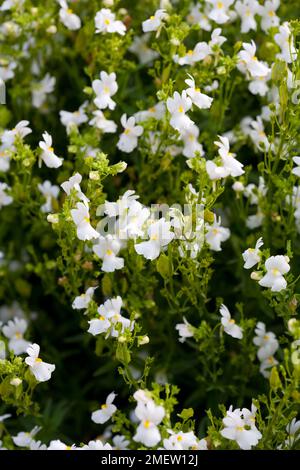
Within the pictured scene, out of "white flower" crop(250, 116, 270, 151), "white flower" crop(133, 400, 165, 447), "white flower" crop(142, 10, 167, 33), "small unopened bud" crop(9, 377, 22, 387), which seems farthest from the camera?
"white flower" crop(250, 116, 270, 151)

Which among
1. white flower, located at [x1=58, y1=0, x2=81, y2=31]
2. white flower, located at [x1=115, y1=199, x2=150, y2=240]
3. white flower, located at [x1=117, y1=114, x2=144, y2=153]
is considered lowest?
white flower, located at [x1=115, y1=199, x2=150, y2=240]

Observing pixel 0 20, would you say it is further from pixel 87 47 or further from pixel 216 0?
pixel 216 0

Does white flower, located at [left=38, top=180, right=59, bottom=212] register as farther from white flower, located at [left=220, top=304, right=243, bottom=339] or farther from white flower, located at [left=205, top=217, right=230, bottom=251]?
white flower, located at [left=220, top=304, right=243, bottom=339]

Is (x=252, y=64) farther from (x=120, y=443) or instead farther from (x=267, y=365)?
(x=120, y=443)

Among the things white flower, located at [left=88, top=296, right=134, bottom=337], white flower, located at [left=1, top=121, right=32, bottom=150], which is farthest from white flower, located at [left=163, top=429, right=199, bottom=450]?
white flower, located at [left=1, top=121, right=32, bottom=150]

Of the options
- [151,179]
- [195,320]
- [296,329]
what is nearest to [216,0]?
[151,179]
